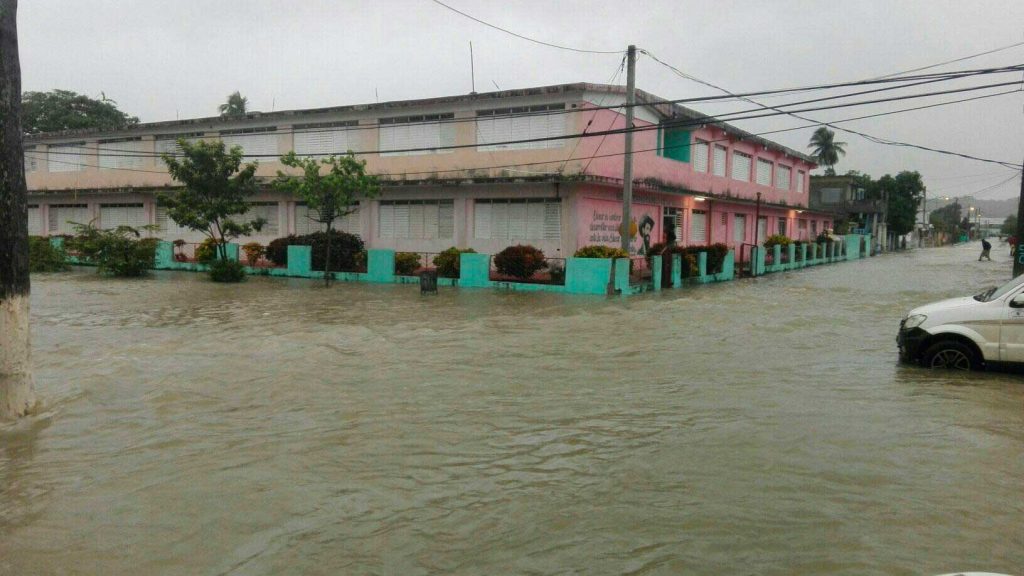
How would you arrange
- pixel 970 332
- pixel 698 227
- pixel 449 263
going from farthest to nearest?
pixel 698 227 < pixel 449 263 < pixel 970 332

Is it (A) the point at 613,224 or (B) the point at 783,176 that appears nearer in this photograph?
(A) the point at 613,224

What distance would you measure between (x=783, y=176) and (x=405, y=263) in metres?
27.3

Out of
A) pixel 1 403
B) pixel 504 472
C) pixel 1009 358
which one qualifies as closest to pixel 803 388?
pixel 1009 358

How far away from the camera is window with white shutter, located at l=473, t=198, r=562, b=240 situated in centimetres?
2483

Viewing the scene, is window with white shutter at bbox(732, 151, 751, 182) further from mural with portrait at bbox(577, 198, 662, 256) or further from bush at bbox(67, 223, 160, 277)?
bush at bbox(67, 223, 160, 277)

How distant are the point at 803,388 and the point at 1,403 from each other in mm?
8861

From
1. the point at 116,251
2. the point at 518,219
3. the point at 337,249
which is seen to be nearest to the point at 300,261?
the point at 337,249

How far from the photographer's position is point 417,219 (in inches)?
1091

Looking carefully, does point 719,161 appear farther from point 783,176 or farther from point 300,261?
point 300,261

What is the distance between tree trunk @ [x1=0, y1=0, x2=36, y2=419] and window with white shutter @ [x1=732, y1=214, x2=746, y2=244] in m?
32.9

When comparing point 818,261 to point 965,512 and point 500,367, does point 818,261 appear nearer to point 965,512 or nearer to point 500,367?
point 500,367

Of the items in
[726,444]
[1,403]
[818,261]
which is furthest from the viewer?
[818,261]

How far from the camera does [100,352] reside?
1152 centimetres

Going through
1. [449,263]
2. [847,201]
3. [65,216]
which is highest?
[847,201]
